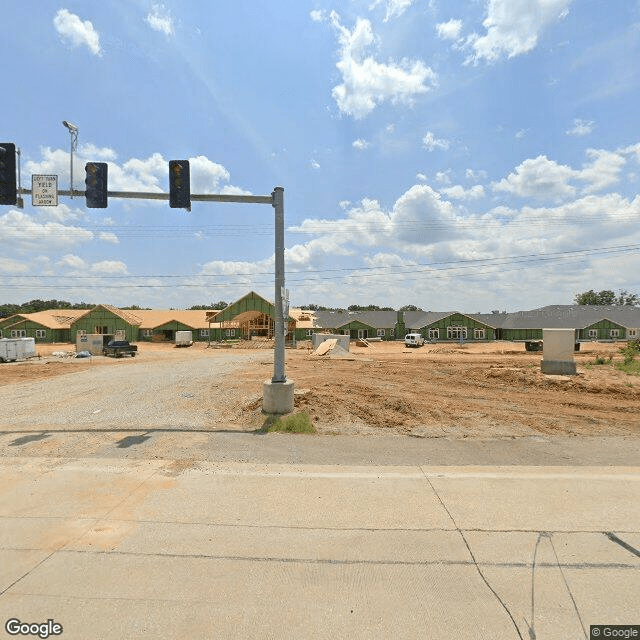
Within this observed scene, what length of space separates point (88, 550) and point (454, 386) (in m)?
15.5

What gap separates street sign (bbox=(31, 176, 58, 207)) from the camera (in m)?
9.47

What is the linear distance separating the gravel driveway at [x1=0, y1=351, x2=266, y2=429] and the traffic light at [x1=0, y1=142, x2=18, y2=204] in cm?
560

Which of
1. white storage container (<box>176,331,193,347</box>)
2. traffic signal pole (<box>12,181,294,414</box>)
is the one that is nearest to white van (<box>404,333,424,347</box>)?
white storage container (<box>176,331,193,347</box>)

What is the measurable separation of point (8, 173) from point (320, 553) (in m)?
10.5

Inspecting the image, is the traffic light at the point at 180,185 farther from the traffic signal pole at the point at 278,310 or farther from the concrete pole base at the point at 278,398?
the concrete pole base at the point at 278,398

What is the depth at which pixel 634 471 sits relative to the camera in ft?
21.1

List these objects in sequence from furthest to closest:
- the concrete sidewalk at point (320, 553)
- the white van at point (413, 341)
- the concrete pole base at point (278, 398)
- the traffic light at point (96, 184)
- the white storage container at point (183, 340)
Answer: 1. the white storage container at point (183, 340)
2. the white van at point (413, 341)
3. the concrete pole base at point (278, 398)
4. the traffic light at point (96, 184)
5. the concrete sidewalk at point (320, 553)

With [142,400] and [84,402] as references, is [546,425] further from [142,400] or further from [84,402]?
[84,402]

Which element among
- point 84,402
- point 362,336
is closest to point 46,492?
point 84,402

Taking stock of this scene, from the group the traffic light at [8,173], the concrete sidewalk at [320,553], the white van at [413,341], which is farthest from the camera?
the white van at [413,341]

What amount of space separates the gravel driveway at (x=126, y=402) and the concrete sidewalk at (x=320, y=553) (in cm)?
403

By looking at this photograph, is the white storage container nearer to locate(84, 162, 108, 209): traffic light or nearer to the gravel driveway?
the gravel driveway

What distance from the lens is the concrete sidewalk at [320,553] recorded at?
3.08 meters

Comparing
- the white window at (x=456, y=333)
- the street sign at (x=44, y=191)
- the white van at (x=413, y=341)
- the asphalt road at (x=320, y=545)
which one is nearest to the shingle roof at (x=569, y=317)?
the white window at (x=456, y=333)
